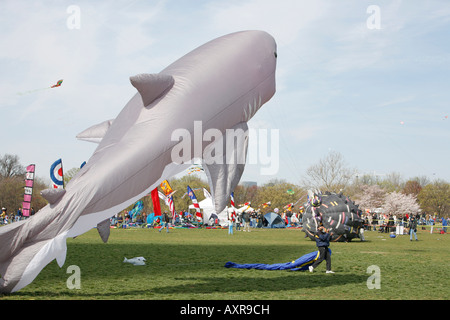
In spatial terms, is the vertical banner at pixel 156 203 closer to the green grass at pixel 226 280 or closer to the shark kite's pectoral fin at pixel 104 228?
the green grass at pixel 226 280

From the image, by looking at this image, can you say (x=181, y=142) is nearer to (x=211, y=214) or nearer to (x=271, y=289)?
(x=271, y=289)

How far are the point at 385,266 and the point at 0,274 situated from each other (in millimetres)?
12576

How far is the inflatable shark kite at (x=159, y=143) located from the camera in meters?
8.35

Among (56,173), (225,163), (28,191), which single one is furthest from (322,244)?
(28,191)

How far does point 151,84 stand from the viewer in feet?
31.4

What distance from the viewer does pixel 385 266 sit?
1680 centimetres

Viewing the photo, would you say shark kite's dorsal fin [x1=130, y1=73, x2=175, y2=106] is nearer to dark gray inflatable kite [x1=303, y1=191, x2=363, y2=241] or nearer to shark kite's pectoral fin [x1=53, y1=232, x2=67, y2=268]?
shark kite's pectoral fin [x1=53, y1=232, x2=67, y2=268]

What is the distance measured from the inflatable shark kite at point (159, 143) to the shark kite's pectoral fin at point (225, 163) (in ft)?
0.07

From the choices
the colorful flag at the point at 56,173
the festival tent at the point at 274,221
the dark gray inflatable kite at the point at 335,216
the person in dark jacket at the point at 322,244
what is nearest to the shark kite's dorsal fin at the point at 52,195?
the person in dark jacket at the point at 322,244

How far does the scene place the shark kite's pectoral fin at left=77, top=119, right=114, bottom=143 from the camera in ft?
36.2

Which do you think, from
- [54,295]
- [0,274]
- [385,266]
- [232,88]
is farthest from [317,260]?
[0,274]

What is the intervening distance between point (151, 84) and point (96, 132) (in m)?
2.25

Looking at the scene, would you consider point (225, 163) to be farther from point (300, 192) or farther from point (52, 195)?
point (300, 192)

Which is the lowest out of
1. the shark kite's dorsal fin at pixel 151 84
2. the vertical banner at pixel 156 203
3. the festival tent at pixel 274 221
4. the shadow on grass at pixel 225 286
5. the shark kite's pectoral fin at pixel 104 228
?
the shadow on grass at pixel 225 286
